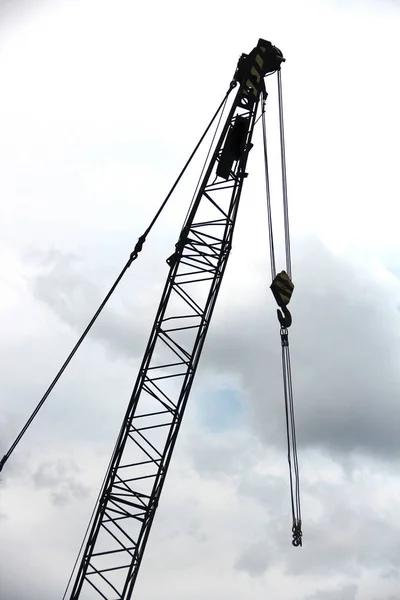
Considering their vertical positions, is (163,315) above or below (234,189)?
below

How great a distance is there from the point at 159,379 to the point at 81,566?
32.7 ft

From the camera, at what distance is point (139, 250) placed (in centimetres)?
4444

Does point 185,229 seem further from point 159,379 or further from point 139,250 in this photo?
point 159,379

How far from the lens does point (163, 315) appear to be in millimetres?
42594

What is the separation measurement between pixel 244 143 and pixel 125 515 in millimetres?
19847

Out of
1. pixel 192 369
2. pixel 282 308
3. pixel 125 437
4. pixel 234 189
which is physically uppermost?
pixel 234 189

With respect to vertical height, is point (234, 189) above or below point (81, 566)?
above

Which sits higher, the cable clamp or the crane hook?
the crane hook

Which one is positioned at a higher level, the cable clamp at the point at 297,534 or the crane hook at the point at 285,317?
the crane hook at the point at 285,317

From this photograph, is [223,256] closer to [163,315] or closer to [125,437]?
[163,315]

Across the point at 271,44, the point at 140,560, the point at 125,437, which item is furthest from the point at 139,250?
the point at 140,560

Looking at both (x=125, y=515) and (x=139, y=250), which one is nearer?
(x=125, y=515)

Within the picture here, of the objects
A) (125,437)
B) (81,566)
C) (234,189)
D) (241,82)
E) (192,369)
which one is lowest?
(81,566)

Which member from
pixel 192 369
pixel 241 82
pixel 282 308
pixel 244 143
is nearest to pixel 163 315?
pixel 192 369
